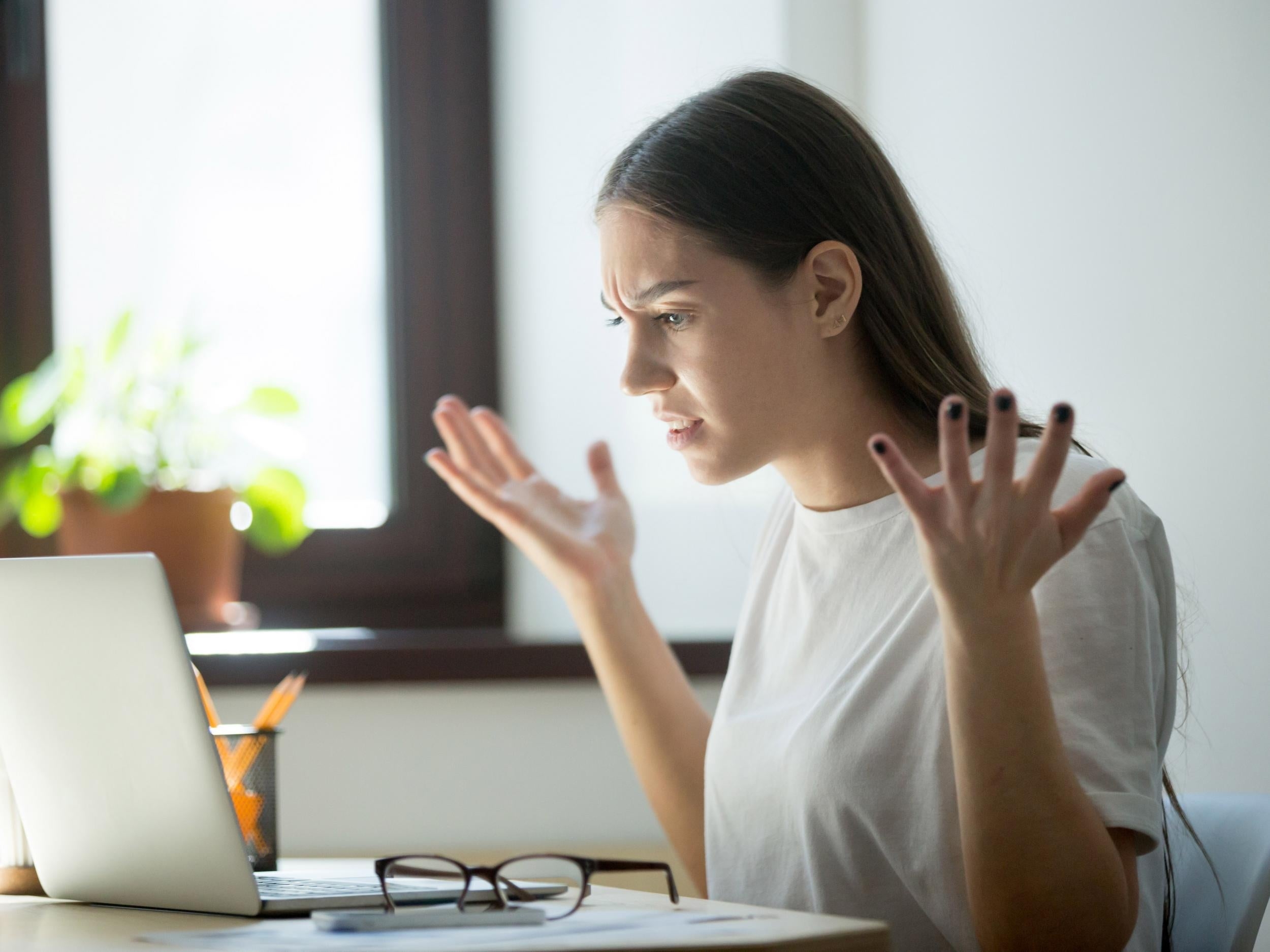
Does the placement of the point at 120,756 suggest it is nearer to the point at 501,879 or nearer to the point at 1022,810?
the point at 501,879

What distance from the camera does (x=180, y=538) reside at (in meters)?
2.02

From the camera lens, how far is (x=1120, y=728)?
935mm

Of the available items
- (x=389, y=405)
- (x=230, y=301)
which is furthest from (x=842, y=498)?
(x=230, y=301)

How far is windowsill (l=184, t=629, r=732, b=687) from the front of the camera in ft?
6.04

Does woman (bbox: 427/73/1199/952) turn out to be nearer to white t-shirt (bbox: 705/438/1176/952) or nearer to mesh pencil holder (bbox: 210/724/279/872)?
white t-shirt (bbox: 705/438/1176/952)

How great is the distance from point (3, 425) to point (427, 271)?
678 millimetres

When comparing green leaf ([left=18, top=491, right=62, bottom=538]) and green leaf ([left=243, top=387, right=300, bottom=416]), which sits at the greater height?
green leaf ([left=243, top=387, right=300, bottom=416])

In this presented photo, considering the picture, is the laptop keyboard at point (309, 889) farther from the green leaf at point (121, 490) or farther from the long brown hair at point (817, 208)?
the green leaf at point (121, 490)

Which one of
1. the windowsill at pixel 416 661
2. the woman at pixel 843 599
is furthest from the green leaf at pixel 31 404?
the woman at pixel 843 599

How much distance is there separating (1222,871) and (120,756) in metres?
0.77

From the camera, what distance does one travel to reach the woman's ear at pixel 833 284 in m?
1.16

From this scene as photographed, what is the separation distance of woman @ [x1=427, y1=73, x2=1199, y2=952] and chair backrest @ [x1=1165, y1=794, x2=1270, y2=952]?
35 mm

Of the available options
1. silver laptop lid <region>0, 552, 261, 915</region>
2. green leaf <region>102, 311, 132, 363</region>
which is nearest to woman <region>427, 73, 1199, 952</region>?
silver laptop lid <region>0, 552, 261, 915</region>

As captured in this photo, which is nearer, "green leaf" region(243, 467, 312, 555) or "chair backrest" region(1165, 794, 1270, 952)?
"chair backrest" region(1165, 794, 1270, 952)
